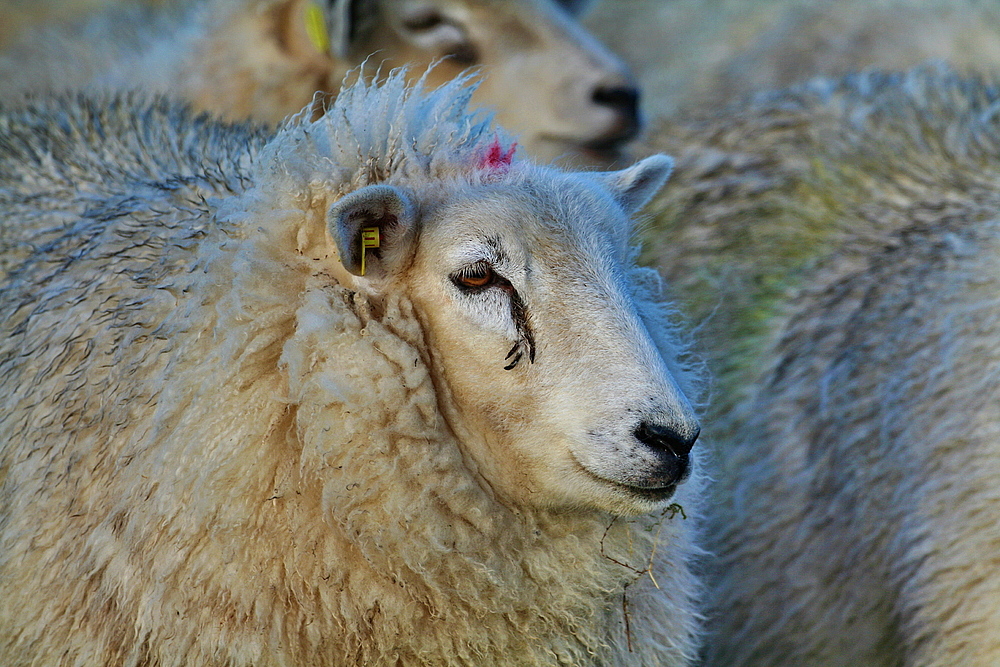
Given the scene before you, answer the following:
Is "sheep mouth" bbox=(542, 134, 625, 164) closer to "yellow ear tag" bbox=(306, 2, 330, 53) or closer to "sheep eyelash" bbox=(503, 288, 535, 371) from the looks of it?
"yellow ear tag" bbox=(306, 2, 330, 53)

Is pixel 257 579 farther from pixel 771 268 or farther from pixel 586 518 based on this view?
pixel 771 268

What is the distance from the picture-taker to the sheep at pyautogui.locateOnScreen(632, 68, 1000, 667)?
281 centimetres

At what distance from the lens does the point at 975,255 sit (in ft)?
10.0

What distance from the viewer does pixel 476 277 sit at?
2.09 m

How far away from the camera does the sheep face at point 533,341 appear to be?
198 cm

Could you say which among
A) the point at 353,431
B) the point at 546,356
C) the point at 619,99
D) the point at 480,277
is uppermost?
the point at 619,99

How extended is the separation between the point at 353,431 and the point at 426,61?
252 cm

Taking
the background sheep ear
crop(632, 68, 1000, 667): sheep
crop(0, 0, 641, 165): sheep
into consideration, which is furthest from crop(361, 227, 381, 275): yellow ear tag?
the background sheep ear

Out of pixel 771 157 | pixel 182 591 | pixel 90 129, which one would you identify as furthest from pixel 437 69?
pixel 182 591

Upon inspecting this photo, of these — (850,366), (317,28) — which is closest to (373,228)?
(850,366)

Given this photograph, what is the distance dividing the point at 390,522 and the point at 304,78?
2610 mm

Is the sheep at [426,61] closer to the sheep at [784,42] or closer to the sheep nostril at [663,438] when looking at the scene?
the sheep at [784,42]

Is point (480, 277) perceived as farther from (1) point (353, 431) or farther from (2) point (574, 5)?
(2) point (574, 5)

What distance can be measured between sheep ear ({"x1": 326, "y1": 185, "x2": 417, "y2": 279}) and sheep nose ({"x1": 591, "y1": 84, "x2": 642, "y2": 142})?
7.21 ft
